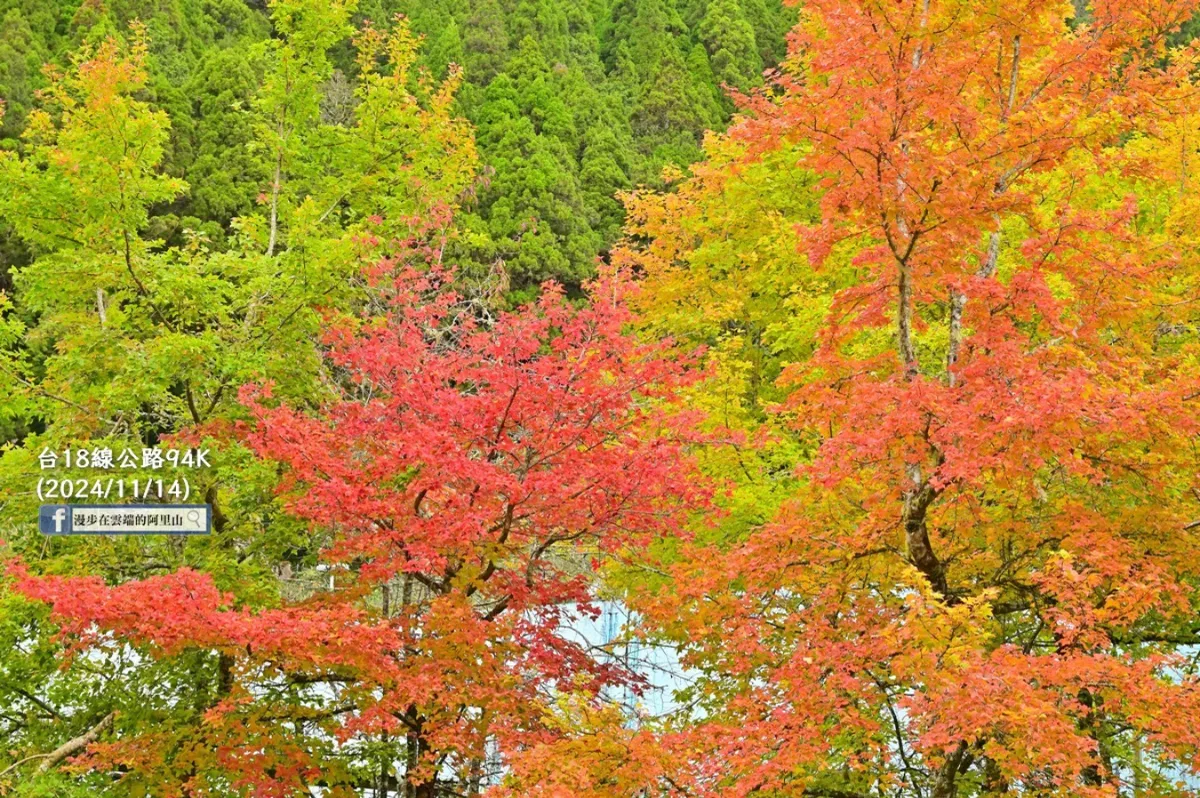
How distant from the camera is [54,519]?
29.0ft

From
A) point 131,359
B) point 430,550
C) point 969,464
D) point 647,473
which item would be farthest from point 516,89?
point 969,464

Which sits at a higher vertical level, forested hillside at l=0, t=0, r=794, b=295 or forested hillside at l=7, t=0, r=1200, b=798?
forested hillside at l=0, t=0, r=794, b=295

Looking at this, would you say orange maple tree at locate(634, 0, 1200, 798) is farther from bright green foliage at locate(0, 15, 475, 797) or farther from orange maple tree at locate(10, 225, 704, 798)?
bright green foliage at locate(0, 15, 475, 797)

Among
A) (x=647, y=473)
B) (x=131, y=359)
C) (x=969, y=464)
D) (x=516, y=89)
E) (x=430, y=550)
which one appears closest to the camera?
(x=969, y=464)

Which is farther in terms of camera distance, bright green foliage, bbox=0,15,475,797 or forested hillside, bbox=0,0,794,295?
forested hillside, bbox=0,0,794,295

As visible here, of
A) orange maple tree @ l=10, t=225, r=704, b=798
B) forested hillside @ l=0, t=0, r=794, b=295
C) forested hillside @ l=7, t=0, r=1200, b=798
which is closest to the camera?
forested hillside @ l=7, t=0, r=1200, b=798

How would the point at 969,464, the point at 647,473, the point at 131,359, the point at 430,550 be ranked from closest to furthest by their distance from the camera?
the point at 969,464, the point at 430,550, the point at 647,473, the point at 131,359

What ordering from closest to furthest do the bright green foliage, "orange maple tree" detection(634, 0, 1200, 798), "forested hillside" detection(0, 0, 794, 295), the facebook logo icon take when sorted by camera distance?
1. "orange maple tree" detection(634, 0, 1200, 798)
2. the bright green foliage
3. the facebook logo icon
4. "forested hillside" detection(0, 0, 794, 295)

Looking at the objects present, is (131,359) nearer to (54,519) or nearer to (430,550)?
(54,519)

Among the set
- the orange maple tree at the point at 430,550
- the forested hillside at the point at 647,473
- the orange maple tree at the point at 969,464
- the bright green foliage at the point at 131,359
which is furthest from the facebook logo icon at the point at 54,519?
the orange maple tree at the point at 969,464

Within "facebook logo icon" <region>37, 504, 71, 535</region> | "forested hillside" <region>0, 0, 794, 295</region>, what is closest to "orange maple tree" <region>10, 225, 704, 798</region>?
"facebook logo icon" <region>37, 504, 71, 535</region>

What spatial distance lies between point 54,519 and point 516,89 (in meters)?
25.5

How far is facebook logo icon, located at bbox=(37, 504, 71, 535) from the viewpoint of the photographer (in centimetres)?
881

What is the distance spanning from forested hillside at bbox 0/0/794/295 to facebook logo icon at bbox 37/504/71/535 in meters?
13.9
